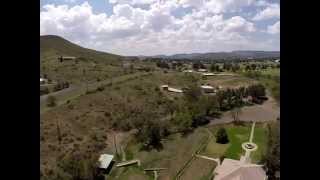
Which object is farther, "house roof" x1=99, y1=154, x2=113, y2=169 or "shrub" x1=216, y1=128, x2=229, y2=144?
"shrub" x1=216, y1=128, x2=229, y2=144

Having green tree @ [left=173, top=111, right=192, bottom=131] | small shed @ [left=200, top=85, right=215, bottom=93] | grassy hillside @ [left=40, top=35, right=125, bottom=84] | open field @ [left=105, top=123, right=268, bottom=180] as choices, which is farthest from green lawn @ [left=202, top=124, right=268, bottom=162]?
grassy hillside @ [left=40, top=35, right=125, bottom=84]

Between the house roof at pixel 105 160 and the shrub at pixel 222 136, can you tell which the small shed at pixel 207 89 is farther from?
the house roof at pixel 105 160

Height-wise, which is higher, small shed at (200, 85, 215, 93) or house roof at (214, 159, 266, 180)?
small shed at (200, 85, 215, 93)

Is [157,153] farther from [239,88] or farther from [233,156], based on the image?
[239,88]

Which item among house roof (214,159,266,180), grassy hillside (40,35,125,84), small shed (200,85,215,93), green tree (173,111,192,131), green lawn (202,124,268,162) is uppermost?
grassy hillside (40,35,125,84)

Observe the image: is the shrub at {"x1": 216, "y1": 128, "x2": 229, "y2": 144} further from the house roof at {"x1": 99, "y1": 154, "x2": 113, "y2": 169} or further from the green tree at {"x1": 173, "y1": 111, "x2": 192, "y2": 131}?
the house roof at {"x1": 99, "y1": 154, "x2": 113, "y2": 169}

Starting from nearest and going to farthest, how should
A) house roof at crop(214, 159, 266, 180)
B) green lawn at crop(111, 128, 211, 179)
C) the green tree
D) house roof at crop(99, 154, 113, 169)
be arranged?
house roof at crop(214, 159, 266, 180) < house roof at crop(99, 154, 113, 169) < green lawn at crop(111, 128, 211, 179) < the green tree

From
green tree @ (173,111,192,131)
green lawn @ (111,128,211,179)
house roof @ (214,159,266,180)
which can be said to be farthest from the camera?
green tree @ (173,111,192,131)
